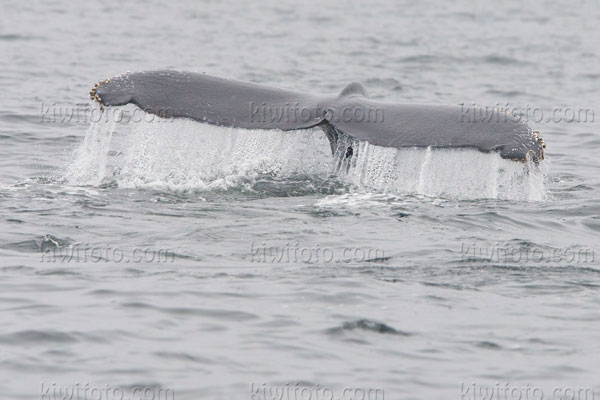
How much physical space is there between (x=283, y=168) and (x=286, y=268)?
3.58 metres

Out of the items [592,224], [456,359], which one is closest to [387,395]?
[456,359]

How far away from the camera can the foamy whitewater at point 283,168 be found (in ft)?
34.4

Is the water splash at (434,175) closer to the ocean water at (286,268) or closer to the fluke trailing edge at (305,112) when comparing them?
the ocean water at (286,268)

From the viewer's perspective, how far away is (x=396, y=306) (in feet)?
26.2

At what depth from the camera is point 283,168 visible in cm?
1221

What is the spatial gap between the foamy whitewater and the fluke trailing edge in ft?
0.53

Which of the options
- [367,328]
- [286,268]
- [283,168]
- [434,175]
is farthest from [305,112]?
[367,328]

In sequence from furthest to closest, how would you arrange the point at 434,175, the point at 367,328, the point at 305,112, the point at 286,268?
the point at 434,175 < the point at 305,112 < the point at 286,268 < the point at 367,328

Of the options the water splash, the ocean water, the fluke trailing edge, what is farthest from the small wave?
the water splash

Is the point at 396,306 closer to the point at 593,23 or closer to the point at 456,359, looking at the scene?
the point at 456,359

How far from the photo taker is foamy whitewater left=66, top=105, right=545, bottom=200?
413 inches

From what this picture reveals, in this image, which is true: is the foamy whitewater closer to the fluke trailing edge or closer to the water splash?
the water splash

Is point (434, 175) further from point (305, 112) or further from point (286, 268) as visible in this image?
point (286, 268)

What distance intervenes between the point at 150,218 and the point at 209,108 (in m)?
1.08
